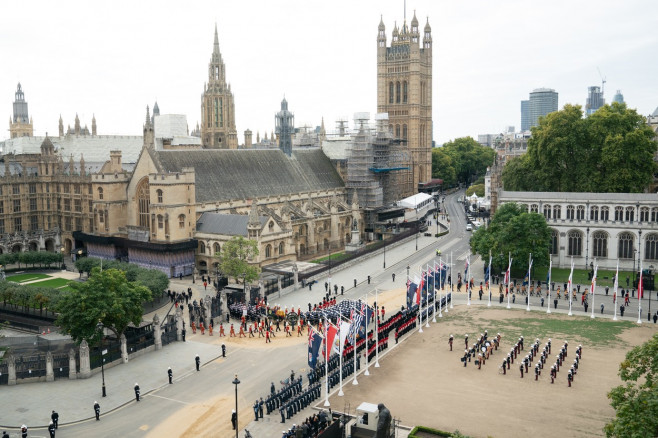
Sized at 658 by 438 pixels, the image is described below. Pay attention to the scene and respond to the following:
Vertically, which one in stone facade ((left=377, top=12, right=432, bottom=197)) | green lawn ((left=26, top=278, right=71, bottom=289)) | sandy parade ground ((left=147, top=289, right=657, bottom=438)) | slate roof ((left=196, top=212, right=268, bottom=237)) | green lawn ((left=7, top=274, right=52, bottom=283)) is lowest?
sandy parade ground ((left=147, top=289, right=657, bottom=438))

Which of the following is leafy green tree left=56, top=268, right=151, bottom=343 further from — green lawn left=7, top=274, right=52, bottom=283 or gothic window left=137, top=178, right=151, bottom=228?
gothic window left=137, top=178, right=151, bottom=228

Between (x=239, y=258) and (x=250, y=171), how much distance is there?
2774 cm

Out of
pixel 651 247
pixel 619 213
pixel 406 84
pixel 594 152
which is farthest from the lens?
pixel 406 84

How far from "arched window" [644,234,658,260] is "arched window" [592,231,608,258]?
13.2 feet

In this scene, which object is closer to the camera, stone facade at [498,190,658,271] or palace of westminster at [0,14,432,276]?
stone facade at [498,190,658,271]

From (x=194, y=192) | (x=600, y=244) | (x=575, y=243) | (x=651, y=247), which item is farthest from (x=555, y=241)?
(x=194, y=192)

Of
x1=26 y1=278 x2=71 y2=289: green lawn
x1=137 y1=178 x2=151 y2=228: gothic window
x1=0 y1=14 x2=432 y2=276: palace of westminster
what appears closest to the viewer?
x1=26 y1=278 x2=71 y2=289: green lawn

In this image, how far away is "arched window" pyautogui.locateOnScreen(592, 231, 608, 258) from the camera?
69.1 m

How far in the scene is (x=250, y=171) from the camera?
85375mm

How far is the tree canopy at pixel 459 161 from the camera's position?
168 meters

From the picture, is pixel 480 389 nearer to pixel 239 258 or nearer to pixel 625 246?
pixel 239 258

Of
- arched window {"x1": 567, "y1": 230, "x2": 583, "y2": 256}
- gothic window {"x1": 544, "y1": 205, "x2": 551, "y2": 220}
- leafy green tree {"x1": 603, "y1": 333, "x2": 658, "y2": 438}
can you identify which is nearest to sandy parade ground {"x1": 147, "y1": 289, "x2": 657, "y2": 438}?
leafy green tree {"x1": 603, "y1": 333, "x2": 658, "y2": 438}

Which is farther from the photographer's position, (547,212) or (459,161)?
(459,161)

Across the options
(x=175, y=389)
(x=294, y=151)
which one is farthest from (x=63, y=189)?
(x=175, y=389)
